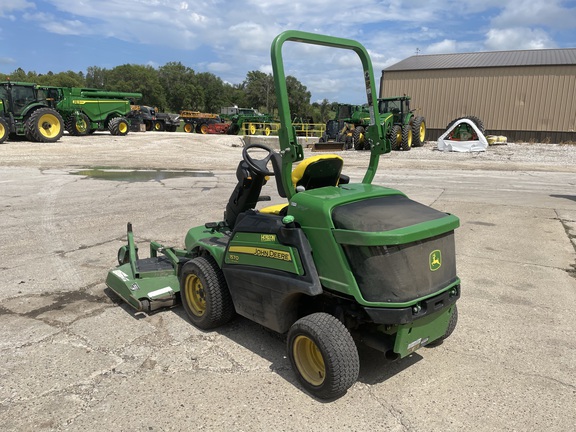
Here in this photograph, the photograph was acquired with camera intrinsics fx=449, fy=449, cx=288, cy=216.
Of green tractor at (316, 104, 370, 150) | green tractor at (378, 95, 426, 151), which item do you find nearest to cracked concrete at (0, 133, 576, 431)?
green tractor at (378, 95, 426, 151)

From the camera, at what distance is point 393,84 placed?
35500 mm

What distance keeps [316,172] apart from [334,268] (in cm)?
82

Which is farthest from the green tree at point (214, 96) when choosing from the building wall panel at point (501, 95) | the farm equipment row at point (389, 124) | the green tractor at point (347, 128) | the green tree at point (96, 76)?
Answer: the farm equipment row at point (389, 124)

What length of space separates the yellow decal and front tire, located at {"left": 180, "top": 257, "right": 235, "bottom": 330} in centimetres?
33

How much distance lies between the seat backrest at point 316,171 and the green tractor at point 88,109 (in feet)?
71.1

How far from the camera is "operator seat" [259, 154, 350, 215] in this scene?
3.17 meters

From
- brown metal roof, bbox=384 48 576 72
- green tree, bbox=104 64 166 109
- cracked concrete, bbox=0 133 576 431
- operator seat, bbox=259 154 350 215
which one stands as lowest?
cracked concrete, bbox=0 133 576 431

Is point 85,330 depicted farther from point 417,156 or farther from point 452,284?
point 417,156

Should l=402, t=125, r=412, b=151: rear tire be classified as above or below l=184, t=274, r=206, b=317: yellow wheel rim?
above

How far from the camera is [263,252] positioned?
3.02 m

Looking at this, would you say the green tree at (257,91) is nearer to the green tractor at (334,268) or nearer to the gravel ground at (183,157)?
the gravel ground at (183,157)

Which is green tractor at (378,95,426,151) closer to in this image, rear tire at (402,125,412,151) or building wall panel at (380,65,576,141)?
rear tire at (402,125,412,151)

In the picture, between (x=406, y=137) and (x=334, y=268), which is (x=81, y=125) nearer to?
(x=406, y=137)

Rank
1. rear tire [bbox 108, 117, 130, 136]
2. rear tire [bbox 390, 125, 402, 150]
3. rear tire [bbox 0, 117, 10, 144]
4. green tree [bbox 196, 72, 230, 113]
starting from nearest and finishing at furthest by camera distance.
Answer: rear tire [bbox 0, 117, 10, 144] → rear tire [bbox 390, 125, 402, 150] → rear tire [bbox 108, 117, 130, 136] → green tree [bbox 196, 72, 230, 113]
